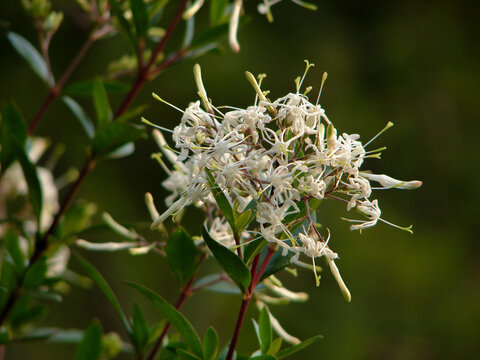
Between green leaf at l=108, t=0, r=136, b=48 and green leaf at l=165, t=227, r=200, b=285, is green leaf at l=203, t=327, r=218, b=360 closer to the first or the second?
green leaf at l=165, t=227, r=200, b=285

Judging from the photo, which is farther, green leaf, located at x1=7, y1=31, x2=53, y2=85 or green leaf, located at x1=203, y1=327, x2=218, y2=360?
green leaf, located at x1=7, y1=31, x2=53, y2=85

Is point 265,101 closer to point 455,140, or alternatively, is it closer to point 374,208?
point 374,208

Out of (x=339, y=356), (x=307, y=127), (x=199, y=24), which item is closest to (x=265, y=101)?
(x=307, y=127)

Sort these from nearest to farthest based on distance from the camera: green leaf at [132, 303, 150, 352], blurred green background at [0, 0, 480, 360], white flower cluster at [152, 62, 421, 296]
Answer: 1. white flower cluster at [152, 62, 421, 296]
2. green leaf at [132, 303, 150, 352]
3. blurred green background at [0, 0, 480, 360]

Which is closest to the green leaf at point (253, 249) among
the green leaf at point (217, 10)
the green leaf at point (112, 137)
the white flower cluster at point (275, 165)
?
the white flower cluster at point (275, 165)

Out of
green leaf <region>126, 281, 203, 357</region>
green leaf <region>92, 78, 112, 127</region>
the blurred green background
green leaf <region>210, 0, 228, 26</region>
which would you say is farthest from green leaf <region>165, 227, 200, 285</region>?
the blurred green background
